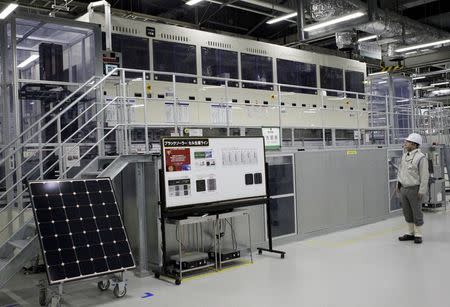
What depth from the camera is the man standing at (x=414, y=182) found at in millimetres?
7336

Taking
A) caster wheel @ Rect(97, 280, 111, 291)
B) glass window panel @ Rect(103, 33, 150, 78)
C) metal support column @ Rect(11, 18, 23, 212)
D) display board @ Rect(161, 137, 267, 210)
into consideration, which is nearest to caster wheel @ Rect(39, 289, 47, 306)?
caster wheel @ Rect(97, 280, 111, 291)

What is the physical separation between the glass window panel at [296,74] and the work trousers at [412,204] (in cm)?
433

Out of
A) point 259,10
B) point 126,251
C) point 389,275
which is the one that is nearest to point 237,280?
point 126,251

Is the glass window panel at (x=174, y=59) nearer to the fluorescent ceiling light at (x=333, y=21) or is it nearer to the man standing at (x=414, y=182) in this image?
the fluorescent ceiling light at (x=333, y=21)

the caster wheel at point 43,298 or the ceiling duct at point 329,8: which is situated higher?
the ceiling duct at point 329,8

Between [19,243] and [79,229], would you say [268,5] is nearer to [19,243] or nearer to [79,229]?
[79,229]

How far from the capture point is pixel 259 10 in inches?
558

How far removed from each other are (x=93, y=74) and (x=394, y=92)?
1128 centimetres

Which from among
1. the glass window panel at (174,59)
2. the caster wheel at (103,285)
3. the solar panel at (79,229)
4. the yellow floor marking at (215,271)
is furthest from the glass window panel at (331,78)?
the caster wheel at (103,285)

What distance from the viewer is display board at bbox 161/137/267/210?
19.1ft

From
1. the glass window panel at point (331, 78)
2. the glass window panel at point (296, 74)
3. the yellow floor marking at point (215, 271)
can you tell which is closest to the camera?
the yellow floor marking at point (215, 271)

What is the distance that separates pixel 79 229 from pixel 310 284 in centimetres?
285

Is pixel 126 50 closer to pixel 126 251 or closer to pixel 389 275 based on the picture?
pixel 126 251

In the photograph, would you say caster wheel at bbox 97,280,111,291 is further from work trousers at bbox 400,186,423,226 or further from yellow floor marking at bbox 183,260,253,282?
work trousers at bbox 400,186,423,226
